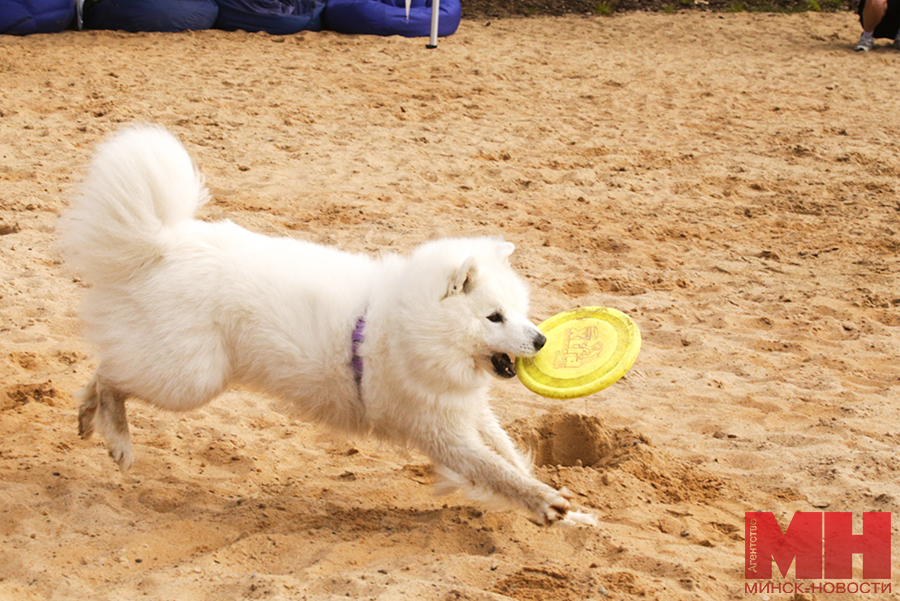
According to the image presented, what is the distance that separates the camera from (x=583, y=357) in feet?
11.6

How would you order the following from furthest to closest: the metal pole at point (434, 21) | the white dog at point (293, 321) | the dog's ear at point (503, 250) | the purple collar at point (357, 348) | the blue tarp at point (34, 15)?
1. the metal pole at point (434, 21)
2. the blue tarp at point (34, 15)
3. the dog's ear at point (503, 250)
4. the purple collar at point (357, 348)
5. the white dog at point (293, 321)

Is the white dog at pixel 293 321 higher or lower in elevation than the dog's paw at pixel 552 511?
higher

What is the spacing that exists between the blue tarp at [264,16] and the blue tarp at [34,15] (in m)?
2.00

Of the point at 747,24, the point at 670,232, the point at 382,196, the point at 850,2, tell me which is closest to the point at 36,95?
the point at 382,196

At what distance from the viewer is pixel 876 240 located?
647 centimetres

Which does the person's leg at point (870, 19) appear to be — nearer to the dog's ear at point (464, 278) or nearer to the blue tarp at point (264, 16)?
the blue tarp at point (264, 16)

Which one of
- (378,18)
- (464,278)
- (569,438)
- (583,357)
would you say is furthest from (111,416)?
(378,18)

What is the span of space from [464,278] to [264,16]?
9.65 meters

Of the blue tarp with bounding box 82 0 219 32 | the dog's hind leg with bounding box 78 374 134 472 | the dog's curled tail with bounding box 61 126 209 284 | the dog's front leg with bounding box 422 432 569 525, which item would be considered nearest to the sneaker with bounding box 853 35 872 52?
the blue tarp with bounding box 82 0 219 32

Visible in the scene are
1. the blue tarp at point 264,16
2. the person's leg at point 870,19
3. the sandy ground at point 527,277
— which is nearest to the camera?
the sandy ground at point 527,277

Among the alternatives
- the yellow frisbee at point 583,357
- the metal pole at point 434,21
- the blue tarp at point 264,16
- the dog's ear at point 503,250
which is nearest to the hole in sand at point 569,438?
the yellow frisbee at point 583,357

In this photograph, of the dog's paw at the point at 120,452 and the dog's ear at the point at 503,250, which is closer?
the dog's ear at the point at 503,250

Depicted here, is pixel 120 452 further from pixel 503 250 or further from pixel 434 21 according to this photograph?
pixel 434 21

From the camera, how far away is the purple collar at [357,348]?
3.34 meters
